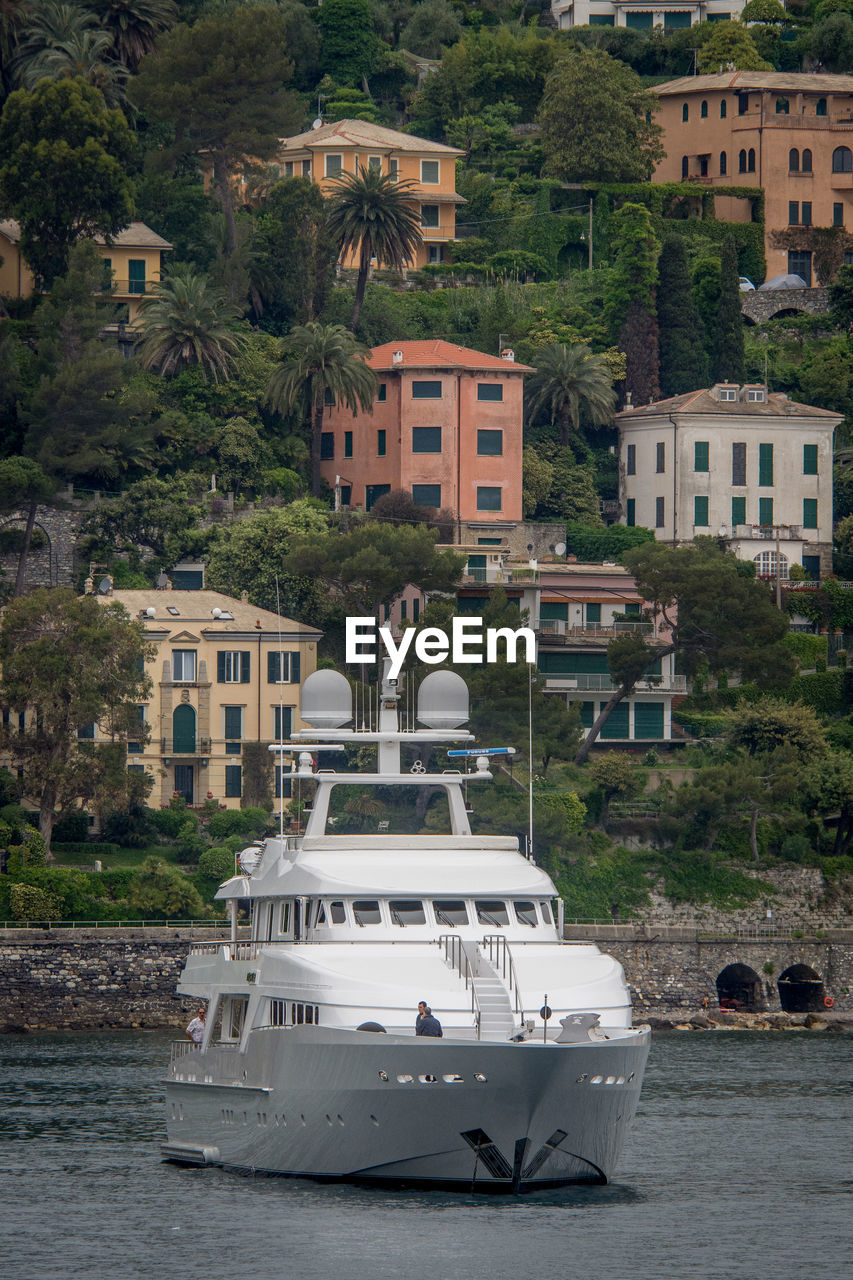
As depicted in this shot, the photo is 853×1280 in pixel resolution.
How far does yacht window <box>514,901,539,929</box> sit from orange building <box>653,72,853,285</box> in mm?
109149

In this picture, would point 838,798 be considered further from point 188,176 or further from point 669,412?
point 188,176

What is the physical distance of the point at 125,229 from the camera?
422 feet

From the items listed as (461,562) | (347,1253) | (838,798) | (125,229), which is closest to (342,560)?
(461,562)

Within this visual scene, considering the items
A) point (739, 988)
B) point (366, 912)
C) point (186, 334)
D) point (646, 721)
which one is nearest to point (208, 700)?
point (646, 721)

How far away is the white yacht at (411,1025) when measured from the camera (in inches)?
1748

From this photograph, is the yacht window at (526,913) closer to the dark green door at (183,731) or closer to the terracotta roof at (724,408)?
the dark green door at (183,731)

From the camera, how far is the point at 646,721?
111 metres

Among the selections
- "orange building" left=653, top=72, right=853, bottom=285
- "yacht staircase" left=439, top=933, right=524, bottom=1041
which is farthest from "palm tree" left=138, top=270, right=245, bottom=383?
"yacht staircase" left=439, top=933, right=524, bottom=1041

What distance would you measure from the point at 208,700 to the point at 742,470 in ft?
117

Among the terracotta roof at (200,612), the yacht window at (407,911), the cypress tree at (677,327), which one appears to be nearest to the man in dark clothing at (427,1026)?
the yacht window at (407,911)

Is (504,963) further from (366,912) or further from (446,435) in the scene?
(446,435)

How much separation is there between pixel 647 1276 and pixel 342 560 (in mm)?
65111

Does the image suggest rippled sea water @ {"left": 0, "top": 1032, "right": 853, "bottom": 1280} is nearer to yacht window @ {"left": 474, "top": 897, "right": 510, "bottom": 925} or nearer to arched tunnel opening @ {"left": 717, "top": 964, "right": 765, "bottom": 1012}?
yacht window @ {"left": 474, "top": 897, "right": 510, "bottom": 925}

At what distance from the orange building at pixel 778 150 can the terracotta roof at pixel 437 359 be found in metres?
33.3
